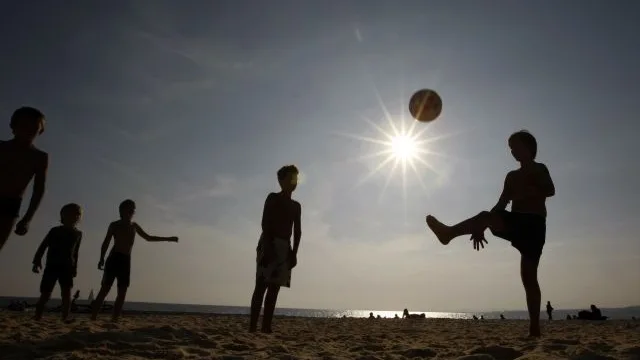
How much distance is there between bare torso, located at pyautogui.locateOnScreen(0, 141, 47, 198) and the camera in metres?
4.08

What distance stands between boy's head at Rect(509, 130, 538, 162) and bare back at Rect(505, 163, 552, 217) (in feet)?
0.44

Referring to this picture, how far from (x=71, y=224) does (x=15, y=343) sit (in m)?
4.17

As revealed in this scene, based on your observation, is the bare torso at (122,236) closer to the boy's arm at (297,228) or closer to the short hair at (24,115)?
the boy's arm at (297,228)

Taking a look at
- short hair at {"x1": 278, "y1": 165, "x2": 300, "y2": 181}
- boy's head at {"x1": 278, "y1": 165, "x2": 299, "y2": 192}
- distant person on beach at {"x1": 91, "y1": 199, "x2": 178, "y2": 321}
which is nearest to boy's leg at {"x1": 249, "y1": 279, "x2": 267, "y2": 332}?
boy's head at {"x1": 278, "y1": 165, "x2": 299, "y2": 192}

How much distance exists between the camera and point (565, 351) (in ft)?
11.2

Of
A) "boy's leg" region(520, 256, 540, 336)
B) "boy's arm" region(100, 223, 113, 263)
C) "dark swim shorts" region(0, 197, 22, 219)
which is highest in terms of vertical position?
"boy's arm" region(100, 223, 113, 263)

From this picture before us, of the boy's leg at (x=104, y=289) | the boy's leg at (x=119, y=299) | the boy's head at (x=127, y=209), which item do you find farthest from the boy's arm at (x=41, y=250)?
the boy's leg at (x=119, y=299)

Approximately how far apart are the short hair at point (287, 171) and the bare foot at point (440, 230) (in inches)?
92.3

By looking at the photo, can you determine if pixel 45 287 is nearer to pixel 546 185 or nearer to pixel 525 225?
pixel 525 225

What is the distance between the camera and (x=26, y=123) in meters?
4.26

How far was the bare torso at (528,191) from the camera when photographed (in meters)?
4.82

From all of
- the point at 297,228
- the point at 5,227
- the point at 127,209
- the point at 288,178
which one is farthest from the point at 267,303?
the point at 127,209

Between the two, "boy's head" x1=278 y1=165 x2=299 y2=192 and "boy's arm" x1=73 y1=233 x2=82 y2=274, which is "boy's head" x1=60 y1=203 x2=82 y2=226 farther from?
"boy's head" x1=278 y1=165 x2=299 y2=192

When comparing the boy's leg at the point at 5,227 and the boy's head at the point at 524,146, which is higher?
the boy's head at the point at 524,146
